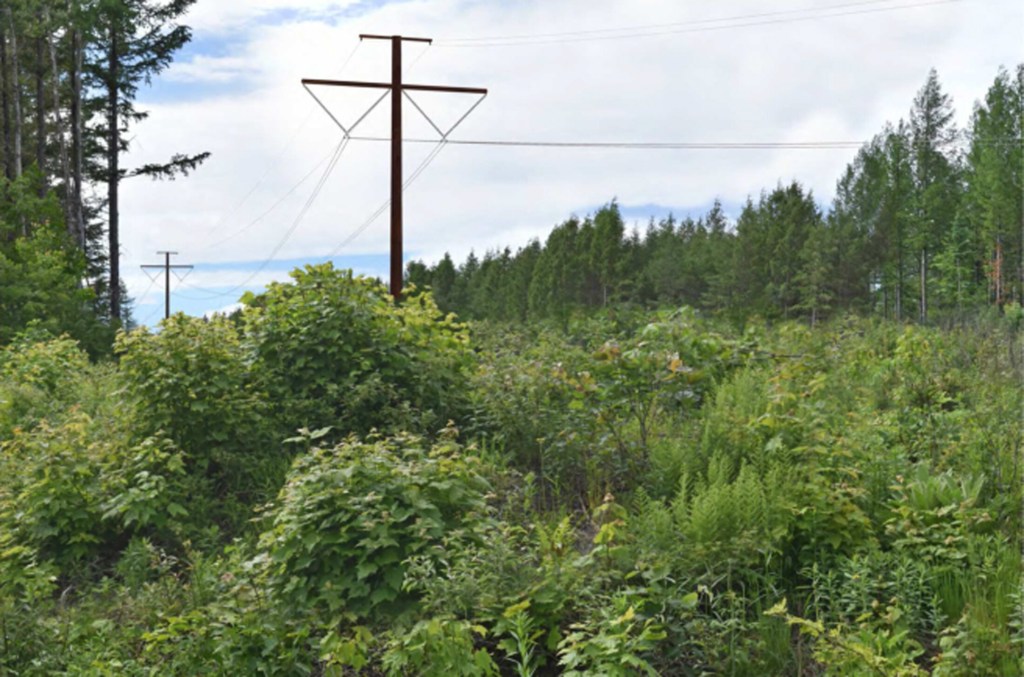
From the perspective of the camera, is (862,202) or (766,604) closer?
(766,604)

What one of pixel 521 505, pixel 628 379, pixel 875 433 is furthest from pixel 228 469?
pixel 875 433

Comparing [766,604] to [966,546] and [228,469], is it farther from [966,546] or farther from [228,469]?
[228,469]

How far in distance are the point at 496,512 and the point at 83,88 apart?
92.0 feet

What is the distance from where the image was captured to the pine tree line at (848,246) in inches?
1762

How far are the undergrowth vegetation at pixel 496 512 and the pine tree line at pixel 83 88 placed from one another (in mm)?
18475

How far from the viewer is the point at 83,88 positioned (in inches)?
1099

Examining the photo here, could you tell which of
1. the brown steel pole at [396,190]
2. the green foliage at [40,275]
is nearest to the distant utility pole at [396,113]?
the brown steel pole at [396,190]

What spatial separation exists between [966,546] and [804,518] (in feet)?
2.88

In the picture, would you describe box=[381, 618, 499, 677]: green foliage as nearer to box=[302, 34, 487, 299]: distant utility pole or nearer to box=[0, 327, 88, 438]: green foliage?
box=[0, 327, 88, 438]: green foliage

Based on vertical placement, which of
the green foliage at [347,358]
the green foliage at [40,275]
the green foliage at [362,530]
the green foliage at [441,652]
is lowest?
the green foliage at [441,652]

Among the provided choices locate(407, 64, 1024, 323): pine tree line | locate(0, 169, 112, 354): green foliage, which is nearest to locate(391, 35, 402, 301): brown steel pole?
locate(0, 169, 112, 354): green foliage

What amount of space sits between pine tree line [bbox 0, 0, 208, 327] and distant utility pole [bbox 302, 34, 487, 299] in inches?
531

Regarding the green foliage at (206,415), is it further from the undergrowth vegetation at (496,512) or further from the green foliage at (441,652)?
the green foliage at (441,652)

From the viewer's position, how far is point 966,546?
4.73 metres
